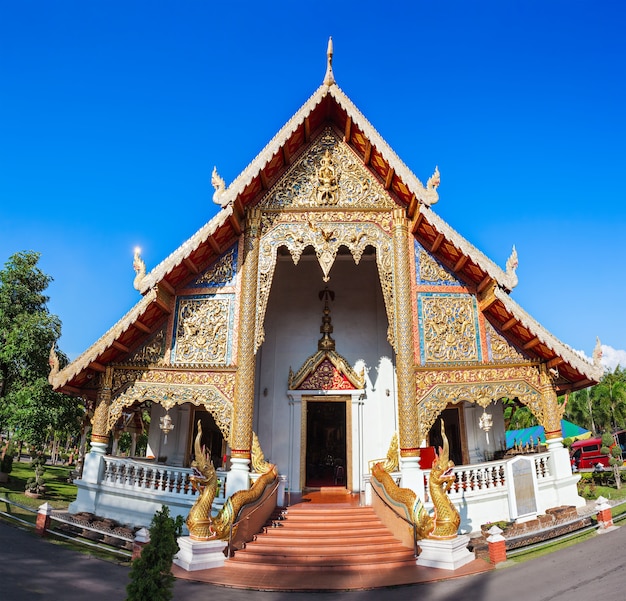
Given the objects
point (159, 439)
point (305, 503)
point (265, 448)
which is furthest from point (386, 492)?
point (159, 439)

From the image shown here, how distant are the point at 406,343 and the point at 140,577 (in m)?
5.74

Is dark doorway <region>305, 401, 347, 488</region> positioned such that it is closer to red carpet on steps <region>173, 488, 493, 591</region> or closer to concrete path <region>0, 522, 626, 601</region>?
red carpet on steps <region>173, 488, 493, 591</region>

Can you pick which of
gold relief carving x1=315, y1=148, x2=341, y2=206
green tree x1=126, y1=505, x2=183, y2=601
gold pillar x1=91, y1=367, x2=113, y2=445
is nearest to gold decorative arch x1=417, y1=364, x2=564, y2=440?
gold relief carving x1=315, y1=148, x2=341, y2=206

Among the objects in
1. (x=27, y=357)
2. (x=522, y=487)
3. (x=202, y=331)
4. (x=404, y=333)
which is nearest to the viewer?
(x=522, y=487)

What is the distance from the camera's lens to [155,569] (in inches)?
135

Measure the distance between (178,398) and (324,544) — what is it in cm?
343

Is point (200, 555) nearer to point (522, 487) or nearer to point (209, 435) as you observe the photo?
point (209, 435)

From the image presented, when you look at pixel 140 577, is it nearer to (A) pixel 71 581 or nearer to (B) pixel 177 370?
(A) pixel 71 581

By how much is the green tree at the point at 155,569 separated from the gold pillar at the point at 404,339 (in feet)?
16.3

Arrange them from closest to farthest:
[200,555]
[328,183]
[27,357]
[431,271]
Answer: [200,555] < [431,271] < [328,183] < [27,357]

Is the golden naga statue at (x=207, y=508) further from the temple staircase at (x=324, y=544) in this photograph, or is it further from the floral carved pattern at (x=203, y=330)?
the floral carved pattern at (x=203, y=330)

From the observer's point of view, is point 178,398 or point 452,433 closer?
point 178,398

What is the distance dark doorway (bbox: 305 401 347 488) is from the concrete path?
16.3 ft

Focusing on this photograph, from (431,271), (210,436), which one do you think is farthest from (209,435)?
(431,271)
